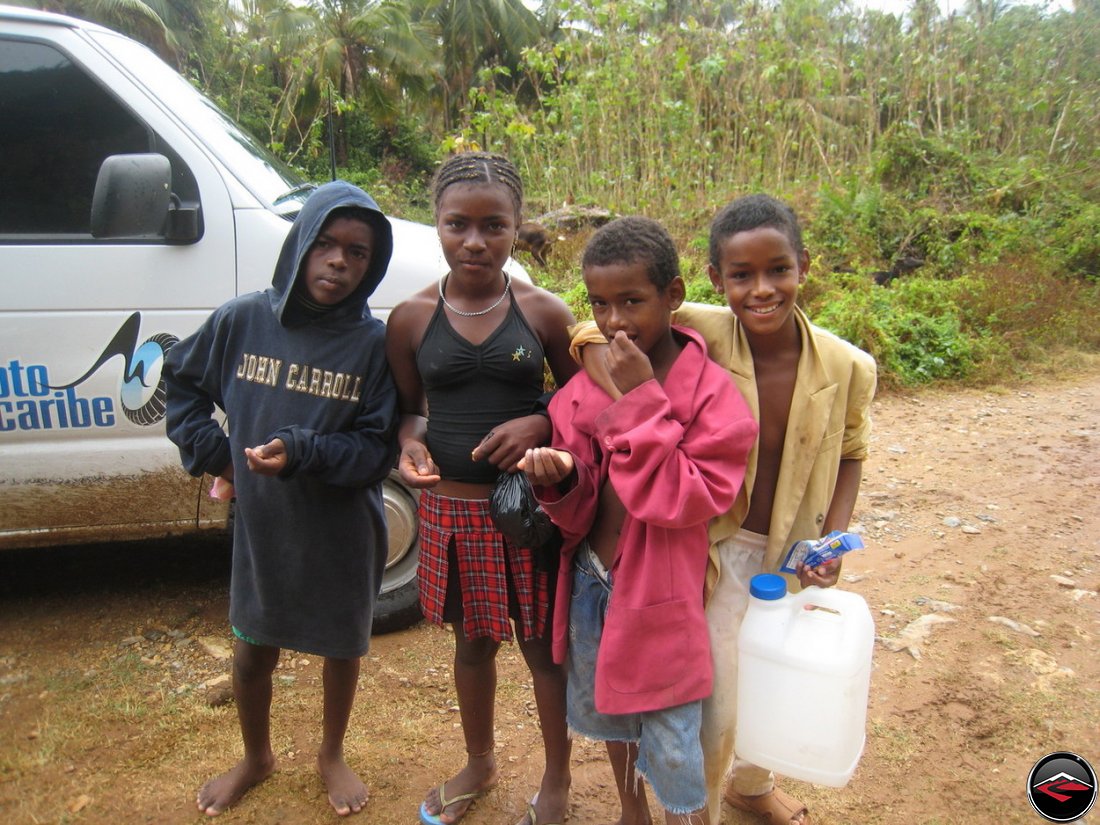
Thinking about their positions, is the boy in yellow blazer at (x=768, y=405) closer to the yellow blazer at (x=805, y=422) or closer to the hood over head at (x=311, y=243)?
the yellow blazer at (x=805, y=422)

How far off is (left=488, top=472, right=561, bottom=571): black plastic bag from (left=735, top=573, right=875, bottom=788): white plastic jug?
0.48 metres

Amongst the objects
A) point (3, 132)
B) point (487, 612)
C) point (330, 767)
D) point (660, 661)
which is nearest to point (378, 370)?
point (487, 612)

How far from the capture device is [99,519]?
293 cm

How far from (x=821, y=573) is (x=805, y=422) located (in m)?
0.33

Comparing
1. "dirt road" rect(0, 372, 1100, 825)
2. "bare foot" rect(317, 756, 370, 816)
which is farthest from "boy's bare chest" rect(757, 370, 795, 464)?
"bare foot" rect(317, 756, 370, 816)

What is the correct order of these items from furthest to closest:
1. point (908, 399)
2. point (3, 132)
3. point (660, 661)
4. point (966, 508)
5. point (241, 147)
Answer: point (908, 399)
point (966, 508)
point (241, 147)
point (3, 132)
point (660, 661)

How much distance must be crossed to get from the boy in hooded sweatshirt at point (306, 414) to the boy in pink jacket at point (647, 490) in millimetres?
562

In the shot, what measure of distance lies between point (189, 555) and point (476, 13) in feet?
66.1

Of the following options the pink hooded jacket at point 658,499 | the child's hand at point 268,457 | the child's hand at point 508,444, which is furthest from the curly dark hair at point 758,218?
the child's hand at point 268,457

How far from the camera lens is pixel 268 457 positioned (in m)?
1.82

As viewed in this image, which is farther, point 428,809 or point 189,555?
point 189,555

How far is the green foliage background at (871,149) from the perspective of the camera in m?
7.48

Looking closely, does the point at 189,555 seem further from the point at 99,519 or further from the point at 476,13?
the point at 476,13

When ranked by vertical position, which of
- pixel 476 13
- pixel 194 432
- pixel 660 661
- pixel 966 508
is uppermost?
pixel 476 13
